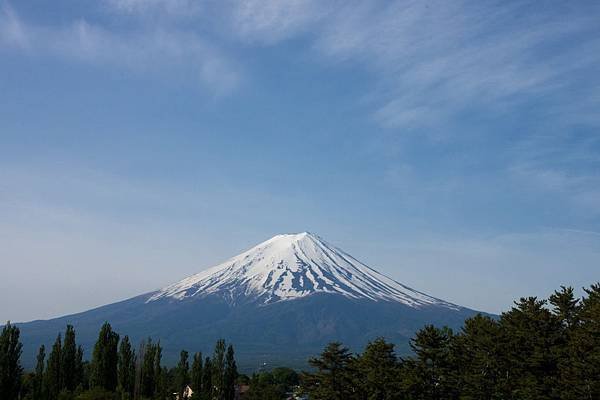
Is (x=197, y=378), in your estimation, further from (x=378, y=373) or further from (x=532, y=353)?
(x=532, y=353)

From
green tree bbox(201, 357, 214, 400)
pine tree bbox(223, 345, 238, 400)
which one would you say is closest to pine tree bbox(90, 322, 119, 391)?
green tree bbox(201, 357, 214, 400)

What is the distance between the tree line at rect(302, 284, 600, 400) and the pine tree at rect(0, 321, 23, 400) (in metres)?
19.5

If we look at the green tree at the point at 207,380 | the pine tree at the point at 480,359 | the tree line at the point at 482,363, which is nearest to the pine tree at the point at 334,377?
the tree line at the point at 482,363

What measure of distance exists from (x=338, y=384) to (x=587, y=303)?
48.2 feet

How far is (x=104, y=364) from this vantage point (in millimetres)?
57344

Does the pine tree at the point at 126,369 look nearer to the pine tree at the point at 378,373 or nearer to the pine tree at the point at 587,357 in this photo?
the pine tree at the point at 378,373

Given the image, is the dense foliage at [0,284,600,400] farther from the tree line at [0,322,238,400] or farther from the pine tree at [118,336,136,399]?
the pine tree at [118,336,136,399]

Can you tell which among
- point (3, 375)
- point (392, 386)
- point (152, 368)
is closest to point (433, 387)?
point (392, 386)

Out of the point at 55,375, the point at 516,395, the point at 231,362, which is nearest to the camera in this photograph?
the point at 516,395

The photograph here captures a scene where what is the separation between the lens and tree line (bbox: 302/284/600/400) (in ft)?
112

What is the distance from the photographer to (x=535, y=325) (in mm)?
35625

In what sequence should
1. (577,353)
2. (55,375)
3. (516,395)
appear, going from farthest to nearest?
1. (55,375)
2. (516,395)
3. (577,353)

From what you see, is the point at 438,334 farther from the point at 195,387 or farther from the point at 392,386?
the point at 195,387

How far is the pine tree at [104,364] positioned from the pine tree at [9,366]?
13352 millimetres
